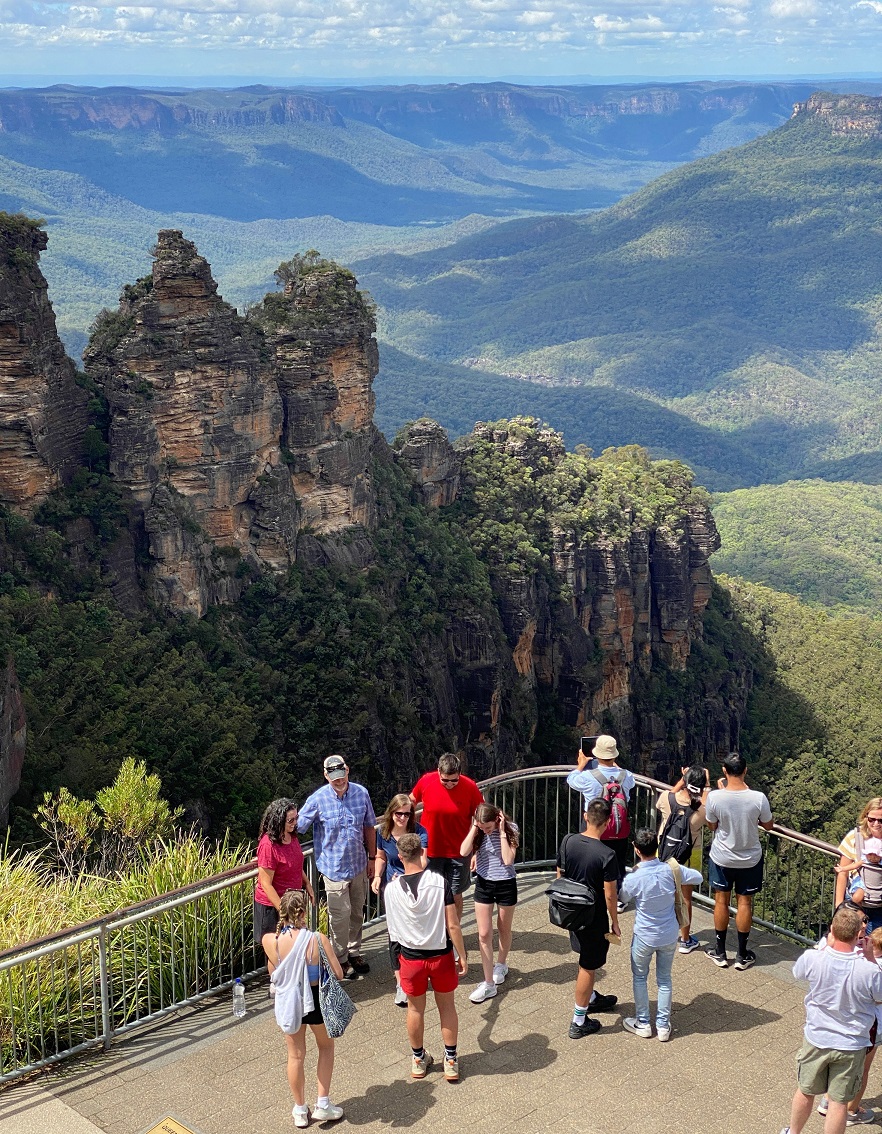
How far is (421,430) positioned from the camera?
180 feet

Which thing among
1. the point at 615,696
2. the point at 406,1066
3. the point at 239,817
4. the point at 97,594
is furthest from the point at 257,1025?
the point at 615,696

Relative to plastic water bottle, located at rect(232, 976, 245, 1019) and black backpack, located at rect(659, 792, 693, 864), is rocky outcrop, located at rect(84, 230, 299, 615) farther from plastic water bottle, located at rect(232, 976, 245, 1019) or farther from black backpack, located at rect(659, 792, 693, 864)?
black backpack, located at rect(659, 792, 693, 864)

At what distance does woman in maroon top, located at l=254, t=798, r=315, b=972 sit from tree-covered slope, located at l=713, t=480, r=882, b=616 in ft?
279

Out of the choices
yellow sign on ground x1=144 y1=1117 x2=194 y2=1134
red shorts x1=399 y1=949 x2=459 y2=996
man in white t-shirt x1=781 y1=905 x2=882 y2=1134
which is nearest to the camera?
man in white t-shirt x1=781 y1=905 x2=882 y2=1134

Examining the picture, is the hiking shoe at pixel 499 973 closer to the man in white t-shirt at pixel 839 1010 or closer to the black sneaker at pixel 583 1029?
the black sneaker at pixel 583 1029

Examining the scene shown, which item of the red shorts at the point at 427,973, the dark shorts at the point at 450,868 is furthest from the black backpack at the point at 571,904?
the dark shorts at the point at 450,868

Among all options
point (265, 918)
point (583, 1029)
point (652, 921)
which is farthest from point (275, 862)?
point (652, 921)

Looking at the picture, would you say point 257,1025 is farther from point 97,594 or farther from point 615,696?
point 615,696

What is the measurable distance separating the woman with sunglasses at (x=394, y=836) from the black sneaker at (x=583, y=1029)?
158cm

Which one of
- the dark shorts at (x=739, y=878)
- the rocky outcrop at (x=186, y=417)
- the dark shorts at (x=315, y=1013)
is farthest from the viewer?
→ the rocky outcrop at (x=186, y=417)

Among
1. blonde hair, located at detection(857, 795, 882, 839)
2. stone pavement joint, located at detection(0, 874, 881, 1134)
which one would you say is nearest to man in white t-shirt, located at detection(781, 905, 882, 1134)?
stone pavement joint, located at detection(0, 874, 881, 1134)

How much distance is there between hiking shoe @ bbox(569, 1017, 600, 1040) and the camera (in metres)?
12.4

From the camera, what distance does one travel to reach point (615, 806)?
13391 mm

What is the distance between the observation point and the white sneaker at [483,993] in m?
13.0
